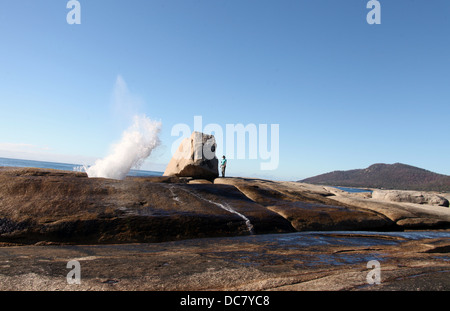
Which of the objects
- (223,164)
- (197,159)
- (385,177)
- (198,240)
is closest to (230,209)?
(198,240)

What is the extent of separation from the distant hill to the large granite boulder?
116 metres

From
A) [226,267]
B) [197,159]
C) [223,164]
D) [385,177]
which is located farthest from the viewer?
[385,177]

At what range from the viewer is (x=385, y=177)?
146 metres

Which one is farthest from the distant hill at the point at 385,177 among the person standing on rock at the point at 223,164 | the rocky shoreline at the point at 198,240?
the rocky shoreline at the point at 198,240

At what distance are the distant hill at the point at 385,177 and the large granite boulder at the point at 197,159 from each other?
116337mm

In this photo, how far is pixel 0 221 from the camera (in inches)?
267

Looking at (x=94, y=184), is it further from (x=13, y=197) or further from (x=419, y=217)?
(x=419, y=217)

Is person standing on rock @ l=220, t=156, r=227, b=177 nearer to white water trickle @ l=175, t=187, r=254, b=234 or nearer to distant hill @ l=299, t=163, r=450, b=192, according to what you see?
white water trickle @ l=175, t=187, r=254, b=234

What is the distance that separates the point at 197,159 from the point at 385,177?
151 m

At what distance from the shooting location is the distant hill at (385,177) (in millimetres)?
127875

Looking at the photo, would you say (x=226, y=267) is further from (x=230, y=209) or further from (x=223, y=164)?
(x=223, y=164)
